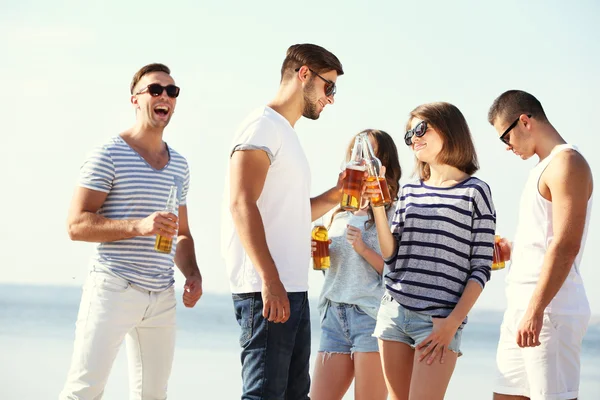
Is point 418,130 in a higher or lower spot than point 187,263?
higher

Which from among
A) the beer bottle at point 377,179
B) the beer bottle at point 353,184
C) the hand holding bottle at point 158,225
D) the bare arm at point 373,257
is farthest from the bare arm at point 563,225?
the hand holding bottle at point 158,225

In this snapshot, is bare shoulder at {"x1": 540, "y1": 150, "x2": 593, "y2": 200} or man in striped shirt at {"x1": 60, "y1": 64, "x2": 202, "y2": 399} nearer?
bare shoulder at {"x1": 540, "y1": 150, "x2": 593, "y2": 200}

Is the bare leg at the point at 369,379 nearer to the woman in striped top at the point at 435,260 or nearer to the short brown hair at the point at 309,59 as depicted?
the woman in striped top at the point at 435,260

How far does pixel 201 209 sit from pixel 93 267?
11.5 metres

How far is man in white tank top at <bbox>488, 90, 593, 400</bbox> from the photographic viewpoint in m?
2.83

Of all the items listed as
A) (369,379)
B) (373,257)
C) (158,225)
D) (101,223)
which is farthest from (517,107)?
(101,223)

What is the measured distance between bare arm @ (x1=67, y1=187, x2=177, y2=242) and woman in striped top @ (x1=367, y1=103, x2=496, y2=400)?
77cm

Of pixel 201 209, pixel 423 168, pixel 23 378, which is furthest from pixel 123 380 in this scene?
pixel 201 209

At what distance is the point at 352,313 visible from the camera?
142 inches

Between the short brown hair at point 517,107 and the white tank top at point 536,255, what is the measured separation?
22 cm

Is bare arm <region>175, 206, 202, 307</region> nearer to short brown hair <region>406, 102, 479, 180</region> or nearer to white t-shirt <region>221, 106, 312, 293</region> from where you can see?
white t-shirt <region>221, 106, 312, 293</region>

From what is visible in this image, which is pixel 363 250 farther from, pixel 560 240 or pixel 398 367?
pixel 560 240

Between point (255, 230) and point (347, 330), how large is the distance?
3.79 feet

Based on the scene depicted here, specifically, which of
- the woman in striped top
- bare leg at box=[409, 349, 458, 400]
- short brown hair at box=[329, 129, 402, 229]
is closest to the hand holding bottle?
the woman in striped top
